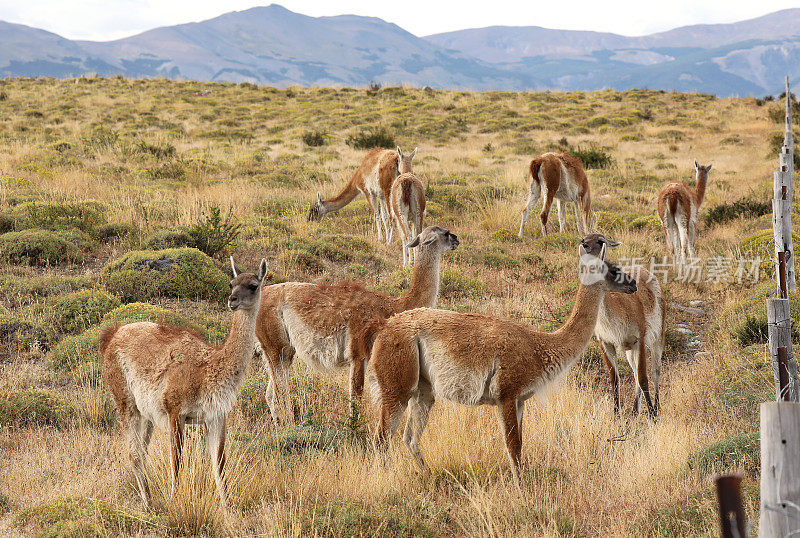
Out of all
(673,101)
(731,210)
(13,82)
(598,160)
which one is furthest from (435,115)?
(13,82)

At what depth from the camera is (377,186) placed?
14820mm

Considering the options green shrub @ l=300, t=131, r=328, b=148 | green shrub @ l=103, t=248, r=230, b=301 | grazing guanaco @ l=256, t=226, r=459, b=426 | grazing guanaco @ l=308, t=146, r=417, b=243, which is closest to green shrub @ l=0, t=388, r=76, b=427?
grazing guanaco @ l=256, t=226, r=459, b=426

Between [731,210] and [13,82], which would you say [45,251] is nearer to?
[731,210]

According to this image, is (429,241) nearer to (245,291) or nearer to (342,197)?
(245,291)

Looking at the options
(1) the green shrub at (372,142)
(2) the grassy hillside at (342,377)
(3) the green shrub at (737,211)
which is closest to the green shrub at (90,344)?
(2) the grassy hillside at (342,377)

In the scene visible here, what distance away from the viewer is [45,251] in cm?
1063

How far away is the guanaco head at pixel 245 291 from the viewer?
4.55m

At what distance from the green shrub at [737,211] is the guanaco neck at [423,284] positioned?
453 inches

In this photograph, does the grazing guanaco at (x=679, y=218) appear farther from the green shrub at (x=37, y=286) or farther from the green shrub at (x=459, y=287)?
the green shrub at (x=37, y=286)

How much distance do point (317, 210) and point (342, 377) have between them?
791 centimetres

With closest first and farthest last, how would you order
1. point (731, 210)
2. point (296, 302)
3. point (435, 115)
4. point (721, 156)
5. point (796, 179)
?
point (296, 302) < point (731, 210) < point (796, 179) < point (721, 156) < point (435, 115)

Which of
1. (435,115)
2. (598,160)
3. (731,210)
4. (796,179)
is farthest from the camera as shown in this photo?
(435,115)

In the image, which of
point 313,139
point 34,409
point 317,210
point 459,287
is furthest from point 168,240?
point 313,139

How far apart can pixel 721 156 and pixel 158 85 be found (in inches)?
1292
